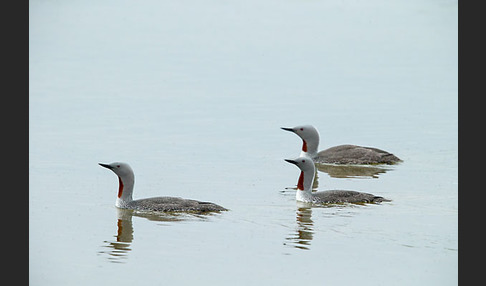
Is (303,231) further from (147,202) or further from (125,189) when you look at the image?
(125,189)

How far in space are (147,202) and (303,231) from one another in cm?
200

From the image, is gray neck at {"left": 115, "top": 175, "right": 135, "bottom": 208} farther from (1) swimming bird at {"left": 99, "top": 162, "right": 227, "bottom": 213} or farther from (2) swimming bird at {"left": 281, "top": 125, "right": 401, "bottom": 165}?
(2) swimming bird at {"left": 281, "top": 125, "right": 401, "bottom": 165}

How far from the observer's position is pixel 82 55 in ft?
83.2

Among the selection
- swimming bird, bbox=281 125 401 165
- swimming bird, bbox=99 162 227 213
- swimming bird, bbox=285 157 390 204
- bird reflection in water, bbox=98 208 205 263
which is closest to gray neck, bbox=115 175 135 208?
swimming bird, bbox=99 162 227 213

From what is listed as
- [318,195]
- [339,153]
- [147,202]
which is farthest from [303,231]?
[339,153]

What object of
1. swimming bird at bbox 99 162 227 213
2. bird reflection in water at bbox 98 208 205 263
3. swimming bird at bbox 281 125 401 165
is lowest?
bird reflection in water at bbox 98 208 205 263

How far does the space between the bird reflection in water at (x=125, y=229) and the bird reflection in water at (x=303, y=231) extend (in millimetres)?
1152

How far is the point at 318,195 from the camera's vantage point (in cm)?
1557

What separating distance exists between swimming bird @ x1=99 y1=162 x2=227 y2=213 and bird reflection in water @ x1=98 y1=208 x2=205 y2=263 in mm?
63

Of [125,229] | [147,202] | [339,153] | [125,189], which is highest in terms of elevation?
[339,153]

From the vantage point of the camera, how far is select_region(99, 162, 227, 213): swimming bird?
14844 mm

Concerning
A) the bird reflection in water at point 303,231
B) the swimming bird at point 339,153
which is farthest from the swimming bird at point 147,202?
the swimming bird at point 339,153

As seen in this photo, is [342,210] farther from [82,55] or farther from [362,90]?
[82,55]

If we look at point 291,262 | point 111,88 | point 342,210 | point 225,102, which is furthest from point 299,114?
point 291,262
